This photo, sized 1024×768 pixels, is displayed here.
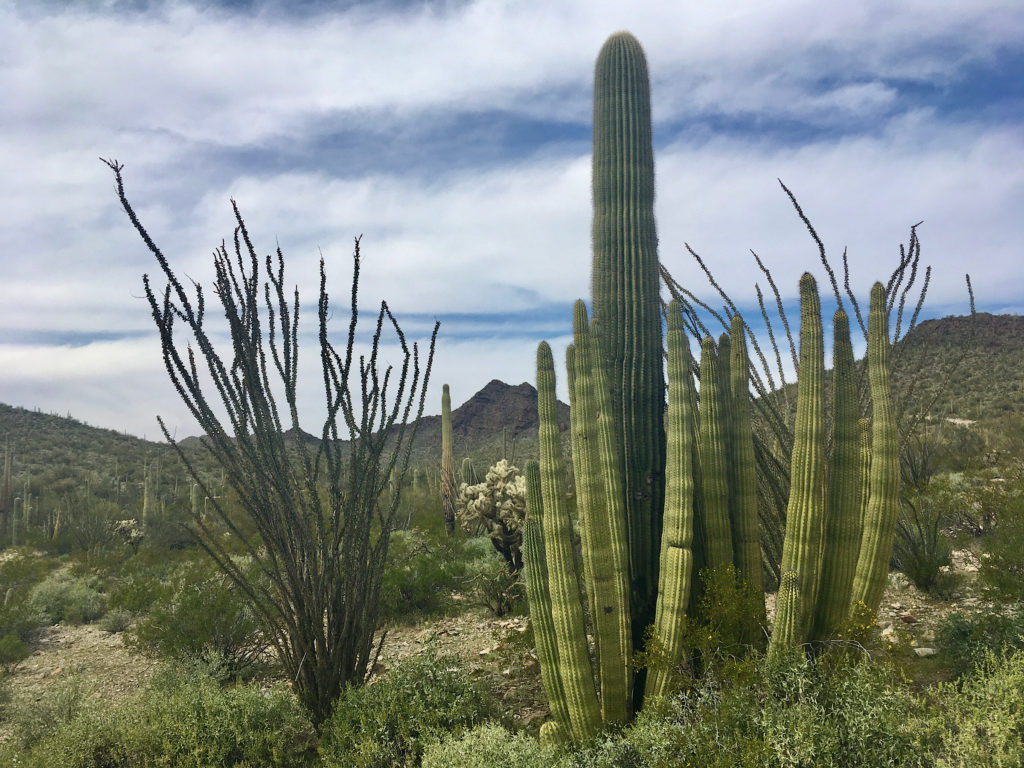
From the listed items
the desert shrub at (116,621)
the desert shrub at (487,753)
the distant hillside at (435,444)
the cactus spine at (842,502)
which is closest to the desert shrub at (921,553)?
the cactus spine at (842,502)

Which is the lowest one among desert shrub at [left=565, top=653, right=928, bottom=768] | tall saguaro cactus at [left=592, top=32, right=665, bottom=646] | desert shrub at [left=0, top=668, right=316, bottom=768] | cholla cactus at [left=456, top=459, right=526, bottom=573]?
desert shrub at [left=0, top=668, right=316, bottom=768]

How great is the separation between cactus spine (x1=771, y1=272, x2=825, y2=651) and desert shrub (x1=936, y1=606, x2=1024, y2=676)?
1.79m

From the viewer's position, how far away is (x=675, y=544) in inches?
169

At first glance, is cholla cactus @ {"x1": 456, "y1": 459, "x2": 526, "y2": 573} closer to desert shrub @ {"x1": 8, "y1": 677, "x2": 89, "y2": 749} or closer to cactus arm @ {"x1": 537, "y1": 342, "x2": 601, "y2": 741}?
cactus arm @ {"x1": 537, "y1": 342, "x2": 601, "y2": 741}

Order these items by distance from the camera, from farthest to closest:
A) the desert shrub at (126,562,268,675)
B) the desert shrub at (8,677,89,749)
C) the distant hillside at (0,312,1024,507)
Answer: the distant hillside at (0,312,1024,507) < the desert shrub at (126,562,268,675) < the desert shrub at (8,677,89,749)

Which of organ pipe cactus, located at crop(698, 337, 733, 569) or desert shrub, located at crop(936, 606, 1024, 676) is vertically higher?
organ pipe cactus, located at crop(698, 337, 733, 569)

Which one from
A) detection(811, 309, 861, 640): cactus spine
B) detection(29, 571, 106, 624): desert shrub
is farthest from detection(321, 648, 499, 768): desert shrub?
detection(29, 571, 106, 624): desert shrub

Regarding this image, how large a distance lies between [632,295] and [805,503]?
198cm

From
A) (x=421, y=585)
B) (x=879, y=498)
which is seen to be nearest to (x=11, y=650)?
(x=421, y=585)

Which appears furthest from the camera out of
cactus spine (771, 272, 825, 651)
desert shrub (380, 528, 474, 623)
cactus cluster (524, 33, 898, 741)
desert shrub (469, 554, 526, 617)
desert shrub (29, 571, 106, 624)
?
desert shrub (29, 571, 106, 624)

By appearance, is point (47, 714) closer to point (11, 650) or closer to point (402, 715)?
point (402, 715)

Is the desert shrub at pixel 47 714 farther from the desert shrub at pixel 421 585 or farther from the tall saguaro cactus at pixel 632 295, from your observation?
the tall saguaro cactus at pixel 632 295

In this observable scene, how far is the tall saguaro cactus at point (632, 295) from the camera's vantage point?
487 centimetres

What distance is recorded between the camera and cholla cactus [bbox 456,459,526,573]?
923 cm
